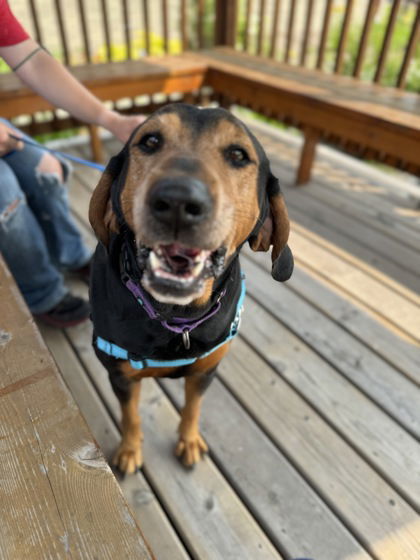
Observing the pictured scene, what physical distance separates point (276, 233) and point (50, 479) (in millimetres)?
1182

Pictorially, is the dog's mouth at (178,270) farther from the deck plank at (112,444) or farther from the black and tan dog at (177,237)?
the deck plank at (112,444)

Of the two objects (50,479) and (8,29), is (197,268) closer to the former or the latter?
(50,479)

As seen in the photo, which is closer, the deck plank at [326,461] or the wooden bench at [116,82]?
the deck plank at [326,461]

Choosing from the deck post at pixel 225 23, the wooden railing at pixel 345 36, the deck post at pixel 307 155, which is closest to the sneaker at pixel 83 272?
the deck post at pixel 307 155

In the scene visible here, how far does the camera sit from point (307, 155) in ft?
15.4

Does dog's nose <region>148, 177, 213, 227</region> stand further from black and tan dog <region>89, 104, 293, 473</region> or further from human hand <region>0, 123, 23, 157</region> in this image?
human hand <region>0, 123, 23, 157</region>

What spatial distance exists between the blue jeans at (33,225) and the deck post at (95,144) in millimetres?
2127

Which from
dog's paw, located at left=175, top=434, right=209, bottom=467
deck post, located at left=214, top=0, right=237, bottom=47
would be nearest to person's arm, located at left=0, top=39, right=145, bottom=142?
dog's paw, located at left=175, top=434, right=209, bottom=467

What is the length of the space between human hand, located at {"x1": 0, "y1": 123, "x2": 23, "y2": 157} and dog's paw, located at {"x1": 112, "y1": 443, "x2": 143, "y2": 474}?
1.79m

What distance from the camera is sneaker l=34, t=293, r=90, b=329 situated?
9.48ft

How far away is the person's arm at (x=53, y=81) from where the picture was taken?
2412 mm

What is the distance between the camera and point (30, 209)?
285 centimetres

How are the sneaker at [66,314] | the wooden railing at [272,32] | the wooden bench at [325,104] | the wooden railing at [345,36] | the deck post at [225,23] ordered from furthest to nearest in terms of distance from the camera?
the deck post at [225,23]
the wooden railing at [272,32]
the wooden railing at [345,36]
the wooden bench at [325,104]
the sneaker at [66,314]

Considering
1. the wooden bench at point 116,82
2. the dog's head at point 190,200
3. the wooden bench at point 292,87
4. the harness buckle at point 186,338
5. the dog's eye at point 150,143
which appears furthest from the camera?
the wooden bench at point 116,82
